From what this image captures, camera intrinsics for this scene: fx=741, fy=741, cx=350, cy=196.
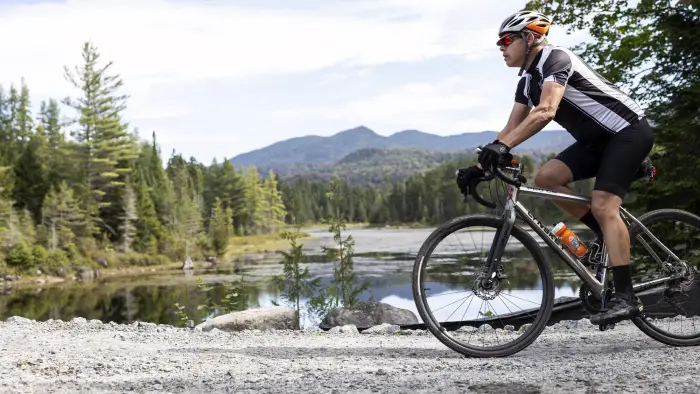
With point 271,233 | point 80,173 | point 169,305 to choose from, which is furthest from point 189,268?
point 271,233

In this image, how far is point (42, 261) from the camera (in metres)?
59.5

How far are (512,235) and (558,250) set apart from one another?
391 mm

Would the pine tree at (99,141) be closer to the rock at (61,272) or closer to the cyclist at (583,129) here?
the rock at (61,272)

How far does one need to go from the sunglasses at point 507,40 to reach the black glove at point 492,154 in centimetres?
74

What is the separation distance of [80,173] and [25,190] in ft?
17.5

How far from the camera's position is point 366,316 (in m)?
8.80

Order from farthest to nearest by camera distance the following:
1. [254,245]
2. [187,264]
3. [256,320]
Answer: [254,245]
[187,264]
[256,320]

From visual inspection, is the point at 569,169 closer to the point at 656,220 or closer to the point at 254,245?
the point at 656,220

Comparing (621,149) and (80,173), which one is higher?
(80,173)

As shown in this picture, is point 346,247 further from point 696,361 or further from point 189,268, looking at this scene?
point 189,268

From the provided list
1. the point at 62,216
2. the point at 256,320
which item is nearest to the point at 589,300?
the point at 256,320

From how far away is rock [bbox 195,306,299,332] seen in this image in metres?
7.36

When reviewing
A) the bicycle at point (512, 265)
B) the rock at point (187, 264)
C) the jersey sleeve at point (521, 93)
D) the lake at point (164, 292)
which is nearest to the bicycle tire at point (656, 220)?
the bicycle at point (512, 265)

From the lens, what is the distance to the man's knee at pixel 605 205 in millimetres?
4891
